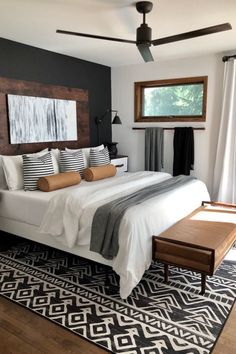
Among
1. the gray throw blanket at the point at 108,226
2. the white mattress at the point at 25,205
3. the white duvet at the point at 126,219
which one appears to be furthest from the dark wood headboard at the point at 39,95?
the gray throw blanket at the point at 108,226

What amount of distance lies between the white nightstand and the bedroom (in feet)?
0.73

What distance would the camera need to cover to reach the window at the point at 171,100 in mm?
4711

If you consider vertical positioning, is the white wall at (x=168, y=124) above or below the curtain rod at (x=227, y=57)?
below

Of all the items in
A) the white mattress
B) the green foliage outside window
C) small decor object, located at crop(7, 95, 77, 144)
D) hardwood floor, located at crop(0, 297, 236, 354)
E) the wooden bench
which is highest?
the green foliage outside window

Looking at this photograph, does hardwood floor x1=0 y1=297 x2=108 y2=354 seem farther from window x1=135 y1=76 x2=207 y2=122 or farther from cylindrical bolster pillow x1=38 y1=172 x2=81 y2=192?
window x1=135 y1=76 x2=207 y2=122

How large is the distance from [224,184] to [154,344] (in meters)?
3.09

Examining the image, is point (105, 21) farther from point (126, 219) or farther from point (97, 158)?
point (126, 219)

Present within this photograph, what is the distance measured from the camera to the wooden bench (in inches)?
90.9

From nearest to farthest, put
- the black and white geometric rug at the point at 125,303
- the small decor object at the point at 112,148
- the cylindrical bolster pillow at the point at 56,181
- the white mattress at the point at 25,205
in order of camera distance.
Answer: the black and white geometric rug at the point at 125,303
the white mattress at the point at 25,205
the cylindrical bolster pillow at the point at 56,181
the small decor object at the point at 112,148

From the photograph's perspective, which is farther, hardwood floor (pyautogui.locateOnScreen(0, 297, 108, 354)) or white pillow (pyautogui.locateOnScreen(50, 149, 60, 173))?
white pillow (pyautogui.locateOnScreen(50, 149, 60, 173))

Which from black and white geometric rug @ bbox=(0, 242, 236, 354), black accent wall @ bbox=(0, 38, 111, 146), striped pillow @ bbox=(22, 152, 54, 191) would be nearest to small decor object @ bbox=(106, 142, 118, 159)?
black accent wall @ bbox=(0, 38, 111, 146)

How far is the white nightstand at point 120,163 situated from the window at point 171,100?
76cm

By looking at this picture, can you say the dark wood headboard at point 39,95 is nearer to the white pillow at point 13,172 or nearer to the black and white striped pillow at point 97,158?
the white pillow at point 13,172

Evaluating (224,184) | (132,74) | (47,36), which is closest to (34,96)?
(47,36)
